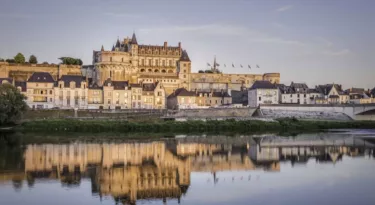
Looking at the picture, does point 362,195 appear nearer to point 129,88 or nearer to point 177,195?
point 177,195

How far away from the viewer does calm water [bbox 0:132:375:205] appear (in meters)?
14.9

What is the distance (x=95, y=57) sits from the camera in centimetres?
7281

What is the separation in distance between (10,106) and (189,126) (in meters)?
15.8

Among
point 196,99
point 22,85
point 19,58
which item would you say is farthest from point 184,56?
point 22,85

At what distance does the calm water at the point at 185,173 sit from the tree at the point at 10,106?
1058cm

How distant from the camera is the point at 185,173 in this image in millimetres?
19812

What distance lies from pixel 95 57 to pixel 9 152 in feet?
159

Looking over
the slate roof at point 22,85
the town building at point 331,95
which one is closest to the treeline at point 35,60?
the slate roof at point 22,85

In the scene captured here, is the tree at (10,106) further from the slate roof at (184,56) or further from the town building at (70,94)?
the slate roof at (184,56)

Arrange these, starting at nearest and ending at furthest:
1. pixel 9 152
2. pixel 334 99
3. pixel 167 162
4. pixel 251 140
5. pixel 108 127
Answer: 1. pixel 167 162
2. pixel 9 152
3. pixel 251 140
4. pixel 108 127
5. pixel 334 99

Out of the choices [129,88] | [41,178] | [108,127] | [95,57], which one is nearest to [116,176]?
[41,178]

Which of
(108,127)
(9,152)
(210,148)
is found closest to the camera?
(9,152)

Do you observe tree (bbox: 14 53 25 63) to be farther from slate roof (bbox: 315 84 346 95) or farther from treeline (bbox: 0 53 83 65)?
slate roof (bbox: 315 84 346 95)

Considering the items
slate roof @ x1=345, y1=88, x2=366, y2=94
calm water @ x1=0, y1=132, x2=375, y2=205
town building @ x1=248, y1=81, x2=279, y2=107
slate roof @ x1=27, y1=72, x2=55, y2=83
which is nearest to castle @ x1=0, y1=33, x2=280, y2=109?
slate roof @ x1=27, y1=72, x2=55, y2=83
